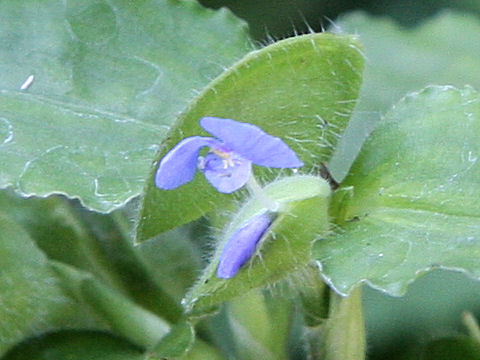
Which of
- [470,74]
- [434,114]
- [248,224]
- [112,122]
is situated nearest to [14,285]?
[112,122]

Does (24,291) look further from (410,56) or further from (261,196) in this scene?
(410,56)

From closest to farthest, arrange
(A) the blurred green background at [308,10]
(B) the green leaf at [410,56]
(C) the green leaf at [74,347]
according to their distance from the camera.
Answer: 1. (C) the green leaf at [74,347]
2. (B) the green leaf at [410,56]
3. (A) the blurred green background at [308,10]

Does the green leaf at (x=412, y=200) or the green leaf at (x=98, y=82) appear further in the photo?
the green leaf at (x=98, y=82)

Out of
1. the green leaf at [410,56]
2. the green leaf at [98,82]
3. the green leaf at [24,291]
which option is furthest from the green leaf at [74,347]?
the green leaf at [410,56]

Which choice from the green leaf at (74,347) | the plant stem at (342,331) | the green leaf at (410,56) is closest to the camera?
the plant stem at (342,331)

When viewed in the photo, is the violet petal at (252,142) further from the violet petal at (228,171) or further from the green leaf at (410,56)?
the green leaf at (410,56)

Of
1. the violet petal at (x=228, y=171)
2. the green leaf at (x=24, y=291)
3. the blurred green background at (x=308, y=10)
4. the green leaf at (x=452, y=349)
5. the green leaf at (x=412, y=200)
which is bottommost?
the blurred green background at (x=308, y=10)

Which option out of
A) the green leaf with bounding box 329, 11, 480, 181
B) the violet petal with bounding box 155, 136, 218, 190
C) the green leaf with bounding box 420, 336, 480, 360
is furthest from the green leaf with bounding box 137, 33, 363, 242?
the green leaf with bounding box 329, 11, 480, 181
